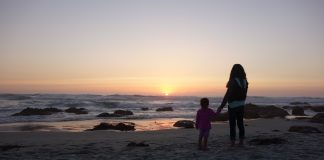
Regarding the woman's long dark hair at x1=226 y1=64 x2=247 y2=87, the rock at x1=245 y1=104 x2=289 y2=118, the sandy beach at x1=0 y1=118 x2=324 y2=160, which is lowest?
the sandy beach at x1=0 y1=118 x2=324 y2=160

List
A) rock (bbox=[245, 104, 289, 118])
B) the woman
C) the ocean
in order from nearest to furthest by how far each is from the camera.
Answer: the woman
the ocean
rock (bbox=[245, 104, 289, 118])

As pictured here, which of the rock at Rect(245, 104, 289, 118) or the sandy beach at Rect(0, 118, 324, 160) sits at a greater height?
the rock at Rect(245, 104, 289, 118)

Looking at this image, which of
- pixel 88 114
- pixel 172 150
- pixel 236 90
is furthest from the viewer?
pixel 88 114

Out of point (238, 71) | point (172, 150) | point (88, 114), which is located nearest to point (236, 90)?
point (238, 71)

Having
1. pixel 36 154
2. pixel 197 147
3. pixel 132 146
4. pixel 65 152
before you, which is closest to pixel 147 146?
pixel 132 146

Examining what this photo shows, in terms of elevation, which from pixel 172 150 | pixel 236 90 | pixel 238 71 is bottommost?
pixel 172 150

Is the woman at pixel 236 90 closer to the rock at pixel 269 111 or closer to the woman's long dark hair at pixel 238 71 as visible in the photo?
the woman's long dark hair at pixel 238 71

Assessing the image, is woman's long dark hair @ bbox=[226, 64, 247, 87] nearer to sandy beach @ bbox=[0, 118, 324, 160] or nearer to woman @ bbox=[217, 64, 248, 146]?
woman @ bbox=[217, 64, 248, 146]

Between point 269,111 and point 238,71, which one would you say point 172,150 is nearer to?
point 238,71

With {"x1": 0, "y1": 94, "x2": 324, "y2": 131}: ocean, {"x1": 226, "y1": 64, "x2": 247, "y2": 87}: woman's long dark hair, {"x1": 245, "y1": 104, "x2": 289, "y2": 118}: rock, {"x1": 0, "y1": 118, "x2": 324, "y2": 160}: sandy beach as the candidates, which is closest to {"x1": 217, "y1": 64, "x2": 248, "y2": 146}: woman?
{"x1": 226, "y1": 64, "x2": 247, "y2": 87}: woman's long dark hair

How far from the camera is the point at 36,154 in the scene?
348 inches

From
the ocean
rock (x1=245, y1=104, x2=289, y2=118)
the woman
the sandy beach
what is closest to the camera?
the sandy beach

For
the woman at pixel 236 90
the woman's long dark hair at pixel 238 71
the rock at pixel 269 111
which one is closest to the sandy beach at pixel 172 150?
the woman at pixel 236 90

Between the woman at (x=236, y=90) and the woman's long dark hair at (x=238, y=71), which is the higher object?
the woman's long dark hair at (x=238, y=71)
